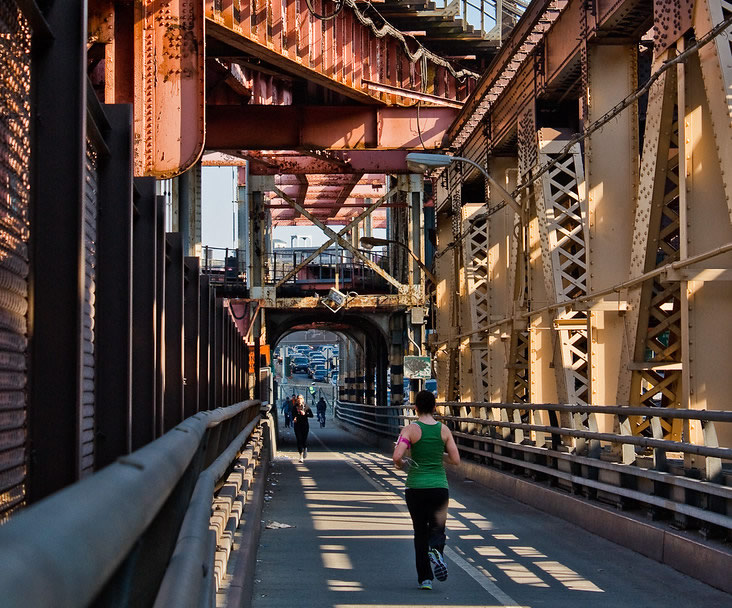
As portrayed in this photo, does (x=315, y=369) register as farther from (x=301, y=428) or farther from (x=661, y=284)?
(x=661, y=284)

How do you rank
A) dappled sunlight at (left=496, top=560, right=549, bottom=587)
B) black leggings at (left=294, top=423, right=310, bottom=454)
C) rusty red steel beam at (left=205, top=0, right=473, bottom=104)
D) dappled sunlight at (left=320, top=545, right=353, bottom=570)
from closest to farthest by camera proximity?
dappled sunlight at (left=496, top=560, right=549, bottom=587) → dappled sunlight at (left=320, top=545, right=353, bottom=570) → rusty red steel beam at (left=205, top=0, right=473, bottom=104) → black leggings at (left=294, top=423, right=310, bottom=454)

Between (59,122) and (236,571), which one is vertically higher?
(59,122)

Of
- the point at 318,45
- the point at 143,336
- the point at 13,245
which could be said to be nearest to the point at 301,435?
the point at 318,45

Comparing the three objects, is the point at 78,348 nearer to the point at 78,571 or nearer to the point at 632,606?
the point at 78,571

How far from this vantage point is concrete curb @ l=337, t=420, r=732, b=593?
9298 mm

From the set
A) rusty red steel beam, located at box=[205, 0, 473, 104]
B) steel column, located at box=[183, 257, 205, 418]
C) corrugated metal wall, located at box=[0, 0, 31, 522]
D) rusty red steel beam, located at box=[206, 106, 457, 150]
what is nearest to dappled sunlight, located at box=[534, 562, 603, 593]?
steel column, located at box=[183, 257, 205, 418]

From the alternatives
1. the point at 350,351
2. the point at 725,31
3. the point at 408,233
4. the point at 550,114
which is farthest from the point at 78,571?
the point at 350,351

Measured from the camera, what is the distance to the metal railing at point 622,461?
977 centimetres

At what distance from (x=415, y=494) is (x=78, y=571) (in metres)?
8.54

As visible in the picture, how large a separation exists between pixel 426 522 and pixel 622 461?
4.04m

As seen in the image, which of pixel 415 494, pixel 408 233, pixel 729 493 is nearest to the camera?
pixel 729 493

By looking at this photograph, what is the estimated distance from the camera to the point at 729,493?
9.16 m

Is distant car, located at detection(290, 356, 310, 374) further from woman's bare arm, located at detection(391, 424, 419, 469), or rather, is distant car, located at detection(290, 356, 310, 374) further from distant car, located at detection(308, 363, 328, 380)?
woman's bare arm, located at detection(391, 424, 419, 469)

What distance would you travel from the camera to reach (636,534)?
1148 cm
